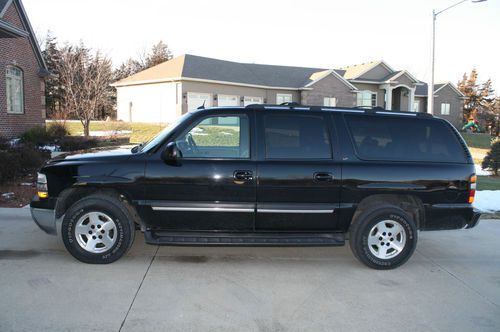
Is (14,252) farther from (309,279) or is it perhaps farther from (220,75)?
(220,75)

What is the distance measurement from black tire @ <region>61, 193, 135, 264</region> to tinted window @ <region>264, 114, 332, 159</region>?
180 cm

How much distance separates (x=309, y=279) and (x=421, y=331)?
1.39m

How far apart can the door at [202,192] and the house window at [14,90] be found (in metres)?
15.0

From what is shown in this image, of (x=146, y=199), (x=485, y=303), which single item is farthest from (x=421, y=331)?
(x=146, y=199)

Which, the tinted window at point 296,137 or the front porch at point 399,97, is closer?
the tinted window at point 296,137

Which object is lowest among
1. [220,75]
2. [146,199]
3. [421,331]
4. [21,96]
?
[421,331]

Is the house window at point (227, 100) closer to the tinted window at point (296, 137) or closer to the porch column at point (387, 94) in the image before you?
the porch column at point (387, 94)

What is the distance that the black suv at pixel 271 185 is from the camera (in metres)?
4.97

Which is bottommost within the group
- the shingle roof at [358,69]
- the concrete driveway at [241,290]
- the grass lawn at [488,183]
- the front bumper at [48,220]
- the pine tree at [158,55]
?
the concrete driveway at [241,290]

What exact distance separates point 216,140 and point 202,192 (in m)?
0.67

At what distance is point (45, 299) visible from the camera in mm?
4129

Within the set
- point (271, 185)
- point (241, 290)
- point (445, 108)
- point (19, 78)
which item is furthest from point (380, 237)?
point (445, 108)

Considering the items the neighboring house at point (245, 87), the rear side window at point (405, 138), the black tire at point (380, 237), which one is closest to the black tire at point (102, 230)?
the black tire at point (380, 237)

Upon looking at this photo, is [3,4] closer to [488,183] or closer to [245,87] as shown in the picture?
[488,183]
